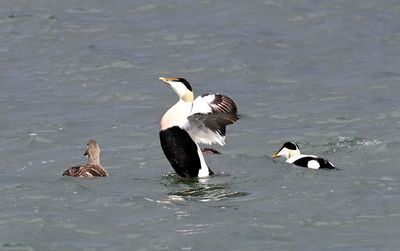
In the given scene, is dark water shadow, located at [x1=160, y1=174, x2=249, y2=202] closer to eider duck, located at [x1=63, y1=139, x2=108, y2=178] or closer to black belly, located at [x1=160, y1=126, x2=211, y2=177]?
black belly, located at [x1=160, y1=126, x2=211, y2=177]

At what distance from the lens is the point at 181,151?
17062 millimetres

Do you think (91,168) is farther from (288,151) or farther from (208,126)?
(288,151)

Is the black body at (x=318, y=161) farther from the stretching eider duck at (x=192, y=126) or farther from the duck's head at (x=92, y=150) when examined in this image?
the duck's head at (x=92, y=150)

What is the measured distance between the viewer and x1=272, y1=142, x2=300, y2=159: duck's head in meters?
17.8

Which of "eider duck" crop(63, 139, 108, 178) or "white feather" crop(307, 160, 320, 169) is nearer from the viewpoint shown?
"eider duck" crop(63, 139, 108, 178)

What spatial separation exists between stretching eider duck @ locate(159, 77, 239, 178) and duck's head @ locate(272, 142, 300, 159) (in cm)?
123

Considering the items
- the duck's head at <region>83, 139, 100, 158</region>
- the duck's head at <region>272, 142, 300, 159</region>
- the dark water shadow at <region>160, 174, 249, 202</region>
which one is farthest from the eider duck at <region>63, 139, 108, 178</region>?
the duck's head at <region>272, 142, 300, 159</region>

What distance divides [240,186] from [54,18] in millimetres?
15515

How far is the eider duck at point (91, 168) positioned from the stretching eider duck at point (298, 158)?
8.39 ft

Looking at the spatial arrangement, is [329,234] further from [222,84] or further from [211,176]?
[222,84]

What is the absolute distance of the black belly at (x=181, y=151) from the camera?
1689cm

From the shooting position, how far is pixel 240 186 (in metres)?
15.9

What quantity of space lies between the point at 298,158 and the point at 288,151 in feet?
1.31

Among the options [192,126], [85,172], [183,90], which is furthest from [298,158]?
[85,172]
